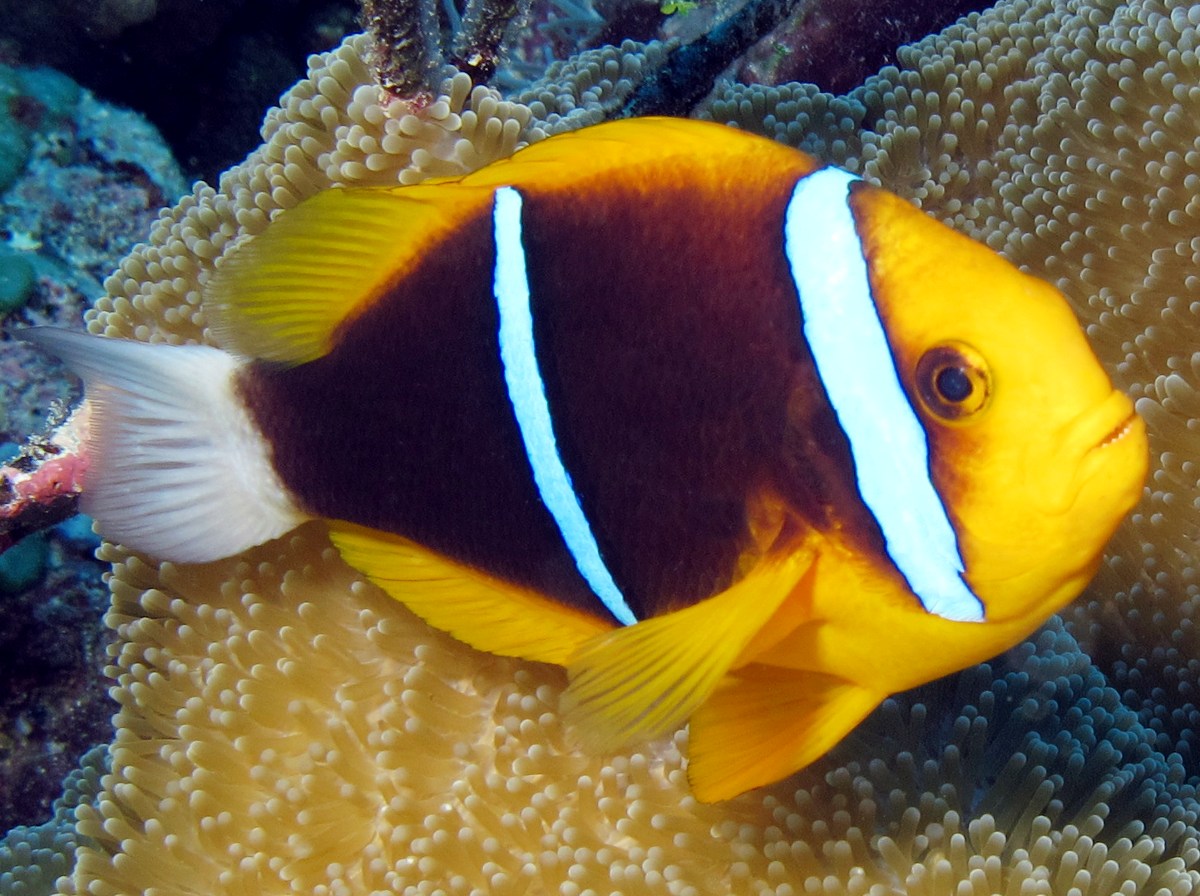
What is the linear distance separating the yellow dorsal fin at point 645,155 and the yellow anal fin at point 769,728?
543mm

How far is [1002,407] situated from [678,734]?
0.80 m

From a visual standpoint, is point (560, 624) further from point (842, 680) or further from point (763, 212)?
point (763, 212)

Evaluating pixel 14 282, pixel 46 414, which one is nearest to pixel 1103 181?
pixel 46 414

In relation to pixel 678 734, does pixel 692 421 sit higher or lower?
higher

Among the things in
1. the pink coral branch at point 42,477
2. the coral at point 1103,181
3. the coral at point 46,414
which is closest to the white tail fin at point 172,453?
the pink coral branch at point 42,477

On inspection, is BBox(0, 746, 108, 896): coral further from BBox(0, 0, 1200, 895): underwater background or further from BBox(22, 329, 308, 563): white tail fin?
BBox(22, 329, 308, 563): white tail fin

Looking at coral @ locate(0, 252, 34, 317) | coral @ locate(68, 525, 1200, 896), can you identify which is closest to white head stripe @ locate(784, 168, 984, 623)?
coral @ locate(68, 525, 1200, 896)

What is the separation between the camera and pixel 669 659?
90 centimetres

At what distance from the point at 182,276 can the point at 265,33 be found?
315 centimetres

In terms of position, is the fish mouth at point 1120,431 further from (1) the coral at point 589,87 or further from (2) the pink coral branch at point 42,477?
(2) the pink coral branch at point 42,477

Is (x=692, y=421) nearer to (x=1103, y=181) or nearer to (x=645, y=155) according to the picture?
(x=645, y=155)

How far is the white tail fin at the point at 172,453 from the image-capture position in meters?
1.27

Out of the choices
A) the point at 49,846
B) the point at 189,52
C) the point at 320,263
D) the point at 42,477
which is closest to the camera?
the point at 320,263

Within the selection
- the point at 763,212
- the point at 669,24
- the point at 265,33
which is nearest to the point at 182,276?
the point at 763,212
